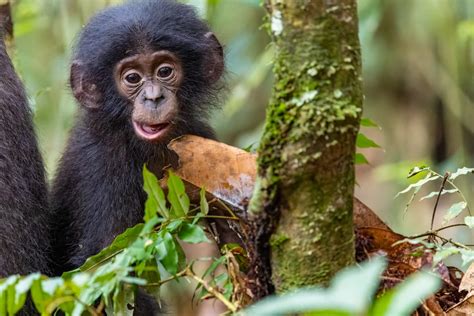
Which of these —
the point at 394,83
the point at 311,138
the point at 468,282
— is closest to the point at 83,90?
the point at 468,282

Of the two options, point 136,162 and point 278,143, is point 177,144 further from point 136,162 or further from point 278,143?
point 278,143

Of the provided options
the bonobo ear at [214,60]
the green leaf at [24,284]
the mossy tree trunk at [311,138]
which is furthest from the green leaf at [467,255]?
the bonobo ear at [214,60]

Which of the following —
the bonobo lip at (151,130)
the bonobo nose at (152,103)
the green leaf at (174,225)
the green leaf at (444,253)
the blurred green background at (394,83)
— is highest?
the bonobo nose at (152,103)

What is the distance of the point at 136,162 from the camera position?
507 cm

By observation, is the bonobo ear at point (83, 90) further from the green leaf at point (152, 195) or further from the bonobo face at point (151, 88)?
the green leaf at point (152, 195)

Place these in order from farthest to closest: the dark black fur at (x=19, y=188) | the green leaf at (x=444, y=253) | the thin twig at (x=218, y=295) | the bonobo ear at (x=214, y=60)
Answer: the bonobo ear at (x=214, y=60)
the dark black fur at (x=19, y=188)
the green leaf at (x=444, y=253)
the thin twig at (x=218, y=295)

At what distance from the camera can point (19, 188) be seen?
456 centimetres

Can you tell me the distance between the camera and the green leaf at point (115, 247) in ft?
11.6

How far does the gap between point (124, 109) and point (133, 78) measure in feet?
0.57

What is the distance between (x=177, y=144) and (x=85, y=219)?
764 millimetres

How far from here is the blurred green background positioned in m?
9.07

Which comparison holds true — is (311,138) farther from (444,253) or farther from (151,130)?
(151,130)

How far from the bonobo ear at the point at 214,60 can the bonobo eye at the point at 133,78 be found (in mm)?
502

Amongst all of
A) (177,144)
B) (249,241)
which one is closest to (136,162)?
(177,144)
